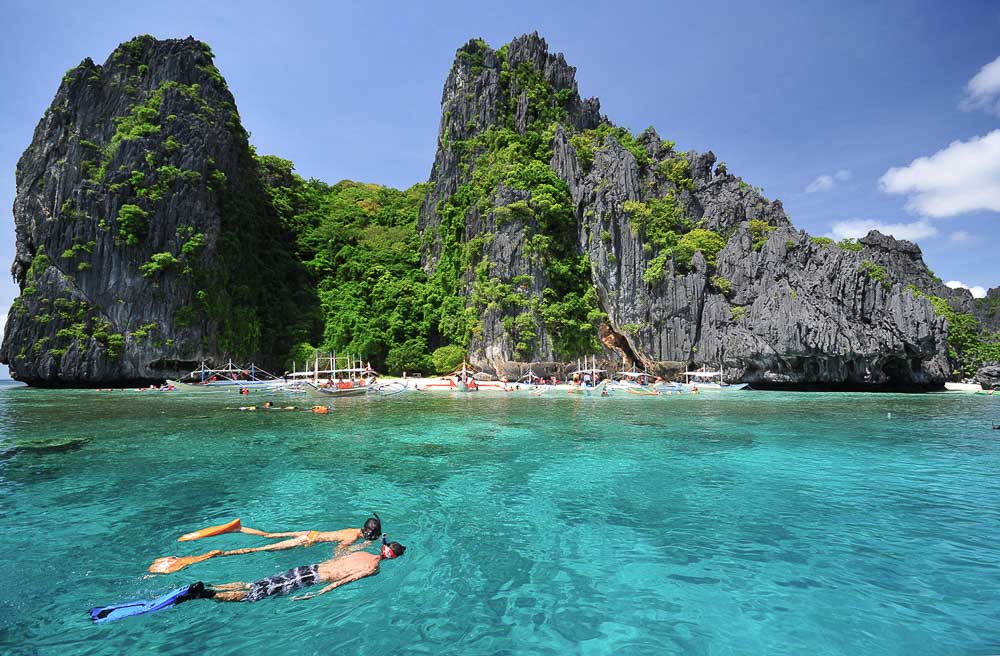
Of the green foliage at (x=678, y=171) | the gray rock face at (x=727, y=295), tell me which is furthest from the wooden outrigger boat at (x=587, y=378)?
the green foliage at (x=678, y=171)

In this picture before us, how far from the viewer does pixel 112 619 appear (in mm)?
5172

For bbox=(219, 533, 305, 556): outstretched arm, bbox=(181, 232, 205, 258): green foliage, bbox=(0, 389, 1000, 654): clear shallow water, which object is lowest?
Answer: bbox=(0, 389, 1000, 654): clear shallow water

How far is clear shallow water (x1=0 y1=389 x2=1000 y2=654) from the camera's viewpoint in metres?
5.15

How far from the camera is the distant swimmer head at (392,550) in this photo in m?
7.04

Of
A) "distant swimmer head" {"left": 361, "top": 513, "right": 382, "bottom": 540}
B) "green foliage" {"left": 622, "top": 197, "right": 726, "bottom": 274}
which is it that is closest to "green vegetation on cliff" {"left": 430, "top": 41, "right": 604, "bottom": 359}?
"green foliage" {"left": 622, "top": 197, "right": 726, "bottom": 274}

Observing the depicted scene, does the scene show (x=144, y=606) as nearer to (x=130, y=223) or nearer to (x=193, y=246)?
(x=193, y=246)

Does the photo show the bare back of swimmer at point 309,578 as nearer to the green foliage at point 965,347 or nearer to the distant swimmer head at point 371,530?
the distant swimmer head at point 371,530

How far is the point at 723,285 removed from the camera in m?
49.9

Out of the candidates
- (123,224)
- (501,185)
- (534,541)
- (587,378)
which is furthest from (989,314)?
(123,224)

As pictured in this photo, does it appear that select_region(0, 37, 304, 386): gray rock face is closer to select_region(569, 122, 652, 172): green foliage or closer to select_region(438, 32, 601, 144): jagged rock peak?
select_region(438, 32, 601, 144): jagged rock peak

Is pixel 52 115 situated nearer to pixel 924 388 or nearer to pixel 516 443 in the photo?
pixel 516 443

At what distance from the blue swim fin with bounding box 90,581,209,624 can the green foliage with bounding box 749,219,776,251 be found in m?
57.0

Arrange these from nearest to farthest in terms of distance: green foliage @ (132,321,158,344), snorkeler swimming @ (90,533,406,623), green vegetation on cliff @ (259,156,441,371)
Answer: snorkeler swimming @ (90,533,406,623), green foliage @ (132,321,158,344), green vegetation on cliff @ (259,156,441,371)

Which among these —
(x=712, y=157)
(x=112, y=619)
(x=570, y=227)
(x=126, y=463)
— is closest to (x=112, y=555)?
(x=112, y=619)
